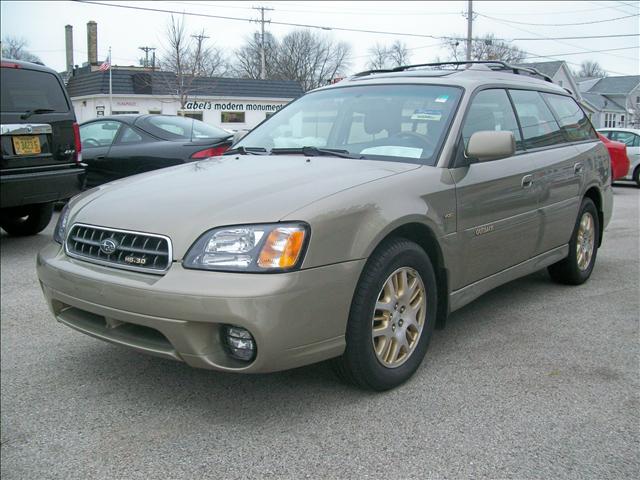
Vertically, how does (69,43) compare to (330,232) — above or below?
above

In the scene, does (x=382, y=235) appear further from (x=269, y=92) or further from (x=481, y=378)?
(x=269, y=92)

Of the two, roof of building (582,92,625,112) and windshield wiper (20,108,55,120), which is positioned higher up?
roof of building (582,92,625,112)

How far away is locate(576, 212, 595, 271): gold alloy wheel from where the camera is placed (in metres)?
5.02

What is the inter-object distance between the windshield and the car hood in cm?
24

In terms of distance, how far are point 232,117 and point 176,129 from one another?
28834mm

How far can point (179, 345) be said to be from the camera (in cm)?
261

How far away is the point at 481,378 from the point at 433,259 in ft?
2.19

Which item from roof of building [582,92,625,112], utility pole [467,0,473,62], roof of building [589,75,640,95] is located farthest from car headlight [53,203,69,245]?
utility pole [467,0,473,62]

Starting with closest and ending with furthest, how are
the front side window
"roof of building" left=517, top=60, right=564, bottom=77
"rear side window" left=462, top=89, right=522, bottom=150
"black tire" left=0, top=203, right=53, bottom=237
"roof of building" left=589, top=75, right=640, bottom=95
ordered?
1. "rear side window" left=462, top=89, right=522, bottom=150
2. "roof of building" left=589, top=75, right=640, bottom=95
3. "black tire" left=0, top=203, right=53, bottom=237
4. the front side window
5. "roof of building" left=517, top=60, right=564, bottom=77

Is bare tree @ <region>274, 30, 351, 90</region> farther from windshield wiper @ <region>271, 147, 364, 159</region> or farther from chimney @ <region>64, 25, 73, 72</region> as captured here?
windshield wiper @ <region>271, 147, 364, 159</region>

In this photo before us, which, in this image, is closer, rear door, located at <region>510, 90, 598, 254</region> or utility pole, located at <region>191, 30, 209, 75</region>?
rear door, located at <region>510, 90, 598, 254</region>

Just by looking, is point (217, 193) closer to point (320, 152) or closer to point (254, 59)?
point (320, 152)

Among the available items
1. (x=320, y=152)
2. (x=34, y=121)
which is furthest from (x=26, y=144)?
(x=320, y=152)

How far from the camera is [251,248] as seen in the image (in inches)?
101
